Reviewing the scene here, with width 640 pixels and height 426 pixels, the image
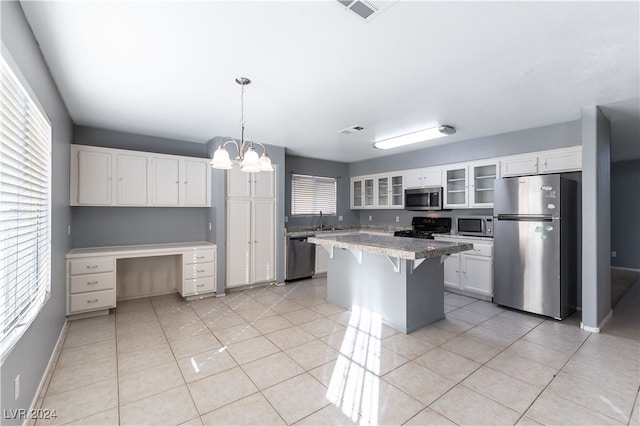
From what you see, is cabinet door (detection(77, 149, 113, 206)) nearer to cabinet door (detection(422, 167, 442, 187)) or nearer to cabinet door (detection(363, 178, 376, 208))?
cabinet door (detection(363, 178, 376, 208))

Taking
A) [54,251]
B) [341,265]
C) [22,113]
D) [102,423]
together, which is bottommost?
[102,423]

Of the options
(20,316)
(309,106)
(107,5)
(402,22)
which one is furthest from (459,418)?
(107,5)

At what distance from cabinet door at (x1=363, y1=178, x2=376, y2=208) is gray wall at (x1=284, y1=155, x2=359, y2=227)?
0.57m

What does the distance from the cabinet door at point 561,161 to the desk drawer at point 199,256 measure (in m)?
4.86

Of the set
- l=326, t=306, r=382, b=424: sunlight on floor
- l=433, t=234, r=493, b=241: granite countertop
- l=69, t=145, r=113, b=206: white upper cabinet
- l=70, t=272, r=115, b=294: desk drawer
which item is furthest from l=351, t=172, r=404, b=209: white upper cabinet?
l=70, t=272, r=115, b=294: desk drawer

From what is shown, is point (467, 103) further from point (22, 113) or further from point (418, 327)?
point (22, 113)

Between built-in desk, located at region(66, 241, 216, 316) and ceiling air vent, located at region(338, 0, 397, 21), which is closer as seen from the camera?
ceiling air vent, located at region(338, 0, 397, 21)

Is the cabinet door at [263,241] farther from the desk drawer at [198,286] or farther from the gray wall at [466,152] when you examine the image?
the gray wall at [466,152]

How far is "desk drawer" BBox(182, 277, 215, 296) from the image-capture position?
429 cm

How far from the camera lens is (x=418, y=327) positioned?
330 centimetres

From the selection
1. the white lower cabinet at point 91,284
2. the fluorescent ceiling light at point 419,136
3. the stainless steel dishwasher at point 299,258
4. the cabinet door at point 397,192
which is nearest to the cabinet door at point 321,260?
the stainless steel dishwasher at point 299,258

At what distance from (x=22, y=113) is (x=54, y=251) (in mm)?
1464

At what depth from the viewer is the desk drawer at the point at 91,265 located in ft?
11.5

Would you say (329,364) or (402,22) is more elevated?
(402,22)
